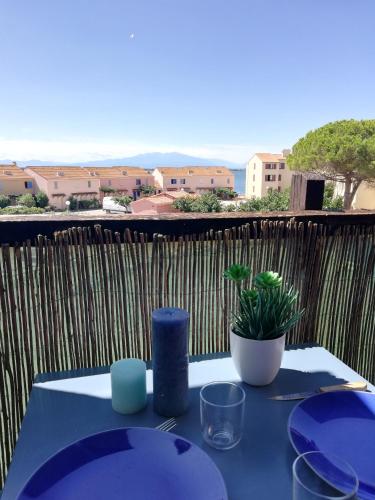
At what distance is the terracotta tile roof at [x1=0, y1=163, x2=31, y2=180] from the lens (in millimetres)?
33250

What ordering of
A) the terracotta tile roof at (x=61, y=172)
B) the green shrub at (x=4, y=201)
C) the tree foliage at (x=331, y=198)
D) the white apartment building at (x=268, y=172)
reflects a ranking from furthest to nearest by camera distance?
the terracotta tile roof at (x=61, y=172) → the white apartment building at (x=268, y=172) → the green shrub at (x=4, y=201) → the tree foliage at (x=331, y=198)

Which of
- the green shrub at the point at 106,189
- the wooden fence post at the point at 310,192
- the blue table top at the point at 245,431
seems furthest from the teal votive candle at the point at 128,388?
the green shrub at the point at 106,189

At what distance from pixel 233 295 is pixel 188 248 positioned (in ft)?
0.88

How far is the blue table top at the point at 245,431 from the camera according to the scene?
2.07 feet

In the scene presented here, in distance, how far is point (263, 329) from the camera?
0.90 metres

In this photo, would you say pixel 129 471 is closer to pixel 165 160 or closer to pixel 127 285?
pixel 127 285

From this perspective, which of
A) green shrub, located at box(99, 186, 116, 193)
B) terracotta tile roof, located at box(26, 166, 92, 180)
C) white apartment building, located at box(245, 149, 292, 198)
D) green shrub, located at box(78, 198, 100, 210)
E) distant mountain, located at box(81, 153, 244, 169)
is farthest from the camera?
distant mountain, located at box(81, 153, 244, 169)

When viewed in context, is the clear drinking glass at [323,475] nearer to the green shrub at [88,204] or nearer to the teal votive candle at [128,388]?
the teal votive candle at [128,388]

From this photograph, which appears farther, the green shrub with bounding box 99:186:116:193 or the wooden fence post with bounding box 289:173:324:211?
the green shrub with bounding box 99:186:116:193

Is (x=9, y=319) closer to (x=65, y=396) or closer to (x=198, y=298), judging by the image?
(x=65, y=396)

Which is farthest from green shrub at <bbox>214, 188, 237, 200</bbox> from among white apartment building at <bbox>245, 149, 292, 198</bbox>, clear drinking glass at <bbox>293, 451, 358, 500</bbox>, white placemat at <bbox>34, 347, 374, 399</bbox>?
clear drinking glass at <bbox>293, 451, 358, 500</bbox>

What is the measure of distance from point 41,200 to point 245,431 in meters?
34.8

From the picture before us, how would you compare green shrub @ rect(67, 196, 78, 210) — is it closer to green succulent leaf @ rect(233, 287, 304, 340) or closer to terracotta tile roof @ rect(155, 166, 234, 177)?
terracotta tile roof @ rect(155, 166, 234, 177)

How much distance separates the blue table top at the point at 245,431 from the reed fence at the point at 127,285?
326 mm
